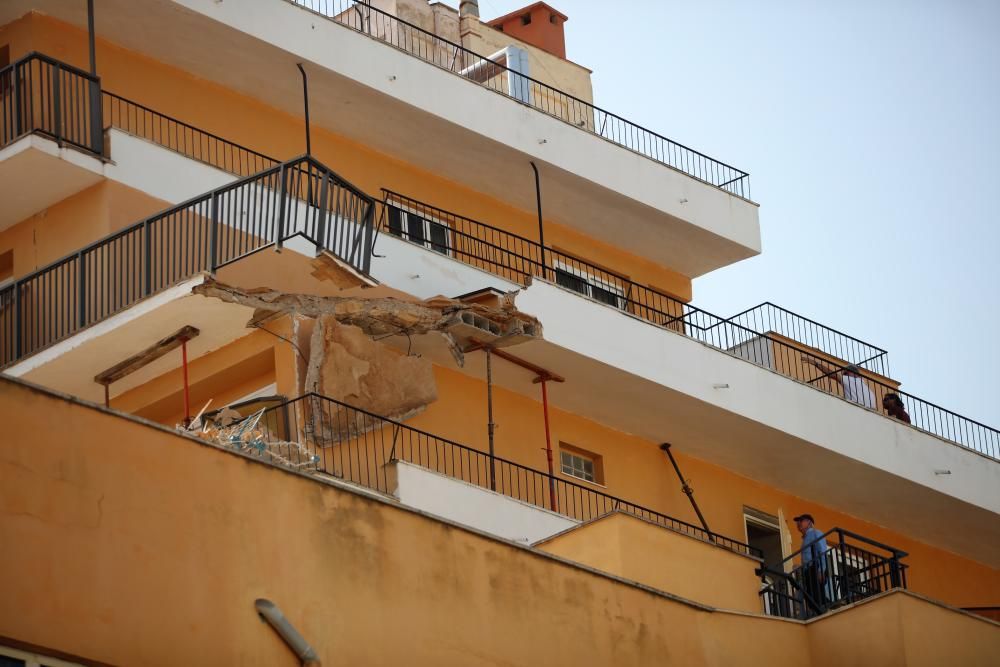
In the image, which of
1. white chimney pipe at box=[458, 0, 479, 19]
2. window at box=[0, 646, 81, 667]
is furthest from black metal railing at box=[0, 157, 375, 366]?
white chimney pipe at box=[458, 0, 479, 19]

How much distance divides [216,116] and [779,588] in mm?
9767

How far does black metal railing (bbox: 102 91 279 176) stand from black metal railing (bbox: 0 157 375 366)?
1.56 m

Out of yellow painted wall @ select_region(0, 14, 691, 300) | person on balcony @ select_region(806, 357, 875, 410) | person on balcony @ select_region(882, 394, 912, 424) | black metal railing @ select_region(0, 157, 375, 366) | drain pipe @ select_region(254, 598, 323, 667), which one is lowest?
drain pipe @ select_region(254, 598, 323, 667)

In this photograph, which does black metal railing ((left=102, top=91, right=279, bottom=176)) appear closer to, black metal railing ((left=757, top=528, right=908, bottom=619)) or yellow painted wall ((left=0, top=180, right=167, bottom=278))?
yellow painted wall ((left=0, top=180, right=167, bottom=278))

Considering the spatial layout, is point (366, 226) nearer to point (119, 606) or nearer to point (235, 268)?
point (235, 268)

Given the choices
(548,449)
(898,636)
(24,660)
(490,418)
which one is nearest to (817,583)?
(898,636)

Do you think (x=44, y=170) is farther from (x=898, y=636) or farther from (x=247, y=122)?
(x=898, y=636)

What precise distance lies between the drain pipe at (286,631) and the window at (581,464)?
12.6 meters

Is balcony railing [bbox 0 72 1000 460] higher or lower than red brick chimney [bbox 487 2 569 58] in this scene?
lower

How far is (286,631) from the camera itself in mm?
18062

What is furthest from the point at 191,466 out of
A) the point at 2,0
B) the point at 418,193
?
the point at 418,193

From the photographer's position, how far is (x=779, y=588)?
25625 millimetres

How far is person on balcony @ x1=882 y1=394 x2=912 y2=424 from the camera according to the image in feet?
110

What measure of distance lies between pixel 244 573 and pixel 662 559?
6.84 metres
